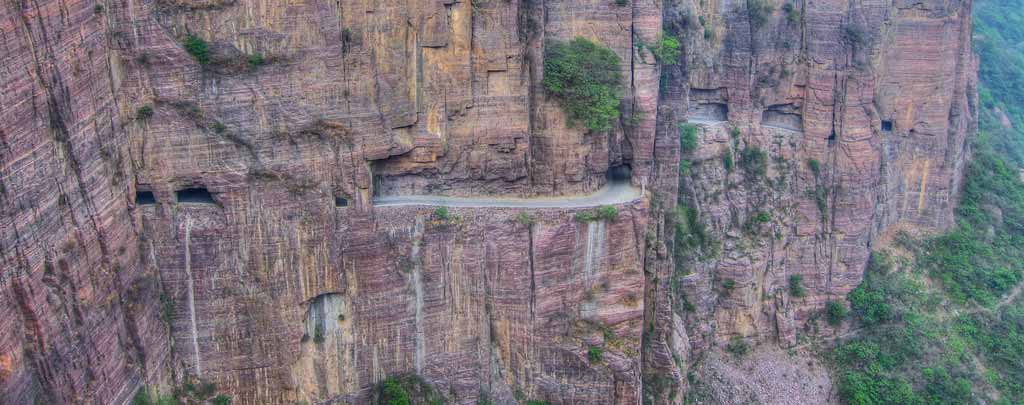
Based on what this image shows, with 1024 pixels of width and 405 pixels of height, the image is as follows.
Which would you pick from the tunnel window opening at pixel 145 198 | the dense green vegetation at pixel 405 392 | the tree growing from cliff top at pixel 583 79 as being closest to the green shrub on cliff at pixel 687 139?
the tree growing from cliff top at pixel 583 79

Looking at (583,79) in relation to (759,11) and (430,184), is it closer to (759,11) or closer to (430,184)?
(430,184)

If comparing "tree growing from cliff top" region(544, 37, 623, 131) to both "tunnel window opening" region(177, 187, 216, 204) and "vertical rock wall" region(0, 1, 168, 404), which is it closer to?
"tunnel window opening" region(177, 187, 216, 204)

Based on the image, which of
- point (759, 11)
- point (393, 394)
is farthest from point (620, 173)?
point (393, 394)

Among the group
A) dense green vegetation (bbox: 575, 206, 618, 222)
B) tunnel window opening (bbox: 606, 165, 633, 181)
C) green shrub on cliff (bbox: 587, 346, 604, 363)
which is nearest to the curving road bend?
tunnel window opening (bbox: 606, 165, 633, 181)

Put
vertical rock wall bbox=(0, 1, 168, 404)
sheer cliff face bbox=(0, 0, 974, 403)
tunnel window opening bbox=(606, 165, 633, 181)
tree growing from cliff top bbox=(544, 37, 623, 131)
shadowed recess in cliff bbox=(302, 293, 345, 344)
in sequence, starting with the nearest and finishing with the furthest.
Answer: vertical rock wall bbox=(0, 1, 168, 404) < sheer cliff face bbox=(0, 0, 974, 403) < shadowed recess in cliff bbox=(302, 293, 345, 344) < tree growing from cliff top bbox=(544, 37, 623, 131) < tunnel window opening bbox=(606, 165, 633, 181)

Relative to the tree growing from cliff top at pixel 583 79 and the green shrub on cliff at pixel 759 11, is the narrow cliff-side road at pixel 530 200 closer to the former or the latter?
the tree growing from cliff top at pixel 583 79

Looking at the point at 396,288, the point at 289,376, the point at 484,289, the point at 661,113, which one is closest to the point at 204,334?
the point at 289,376

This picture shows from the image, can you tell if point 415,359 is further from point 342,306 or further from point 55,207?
point 55,207
